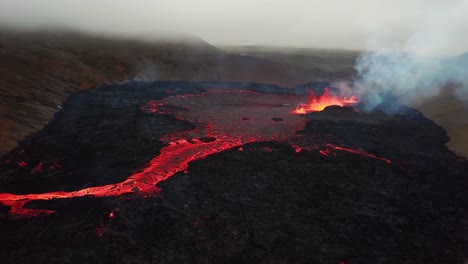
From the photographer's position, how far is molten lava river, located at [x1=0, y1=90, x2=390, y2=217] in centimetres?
2006

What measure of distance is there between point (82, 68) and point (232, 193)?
47.5 m

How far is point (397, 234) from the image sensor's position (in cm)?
1638

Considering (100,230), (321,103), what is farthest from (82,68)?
(100,230)

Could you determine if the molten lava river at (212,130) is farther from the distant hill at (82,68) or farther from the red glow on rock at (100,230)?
the distant hill at (82,68)

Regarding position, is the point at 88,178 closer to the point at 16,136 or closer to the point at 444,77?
the point at 16,136

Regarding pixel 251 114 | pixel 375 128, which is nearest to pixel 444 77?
pixel 375 128

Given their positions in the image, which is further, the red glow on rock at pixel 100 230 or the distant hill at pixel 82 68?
the distant hill at pixel 82 68

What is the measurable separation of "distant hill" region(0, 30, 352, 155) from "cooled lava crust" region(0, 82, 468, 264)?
3.64 metres

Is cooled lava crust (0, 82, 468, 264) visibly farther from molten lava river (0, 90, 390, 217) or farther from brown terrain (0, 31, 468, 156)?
brown terrain (0, 31, 468, 156)

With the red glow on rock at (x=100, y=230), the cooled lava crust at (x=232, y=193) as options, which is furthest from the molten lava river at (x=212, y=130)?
the red glow on rock at (x=100, y=230)

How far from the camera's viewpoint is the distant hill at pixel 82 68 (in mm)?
34750

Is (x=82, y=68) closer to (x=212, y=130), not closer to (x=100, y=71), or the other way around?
(x=100, y=71)

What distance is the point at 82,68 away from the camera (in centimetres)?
5759

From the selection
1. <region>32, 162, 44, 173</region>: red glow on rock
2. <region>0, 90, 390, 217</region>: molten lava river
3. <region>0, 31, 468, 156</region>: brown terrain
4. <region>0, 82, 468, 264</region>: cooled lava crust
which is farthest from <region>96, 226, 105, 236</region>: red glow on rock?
<region>0, 31, 468, 156</region>: brown terrain
